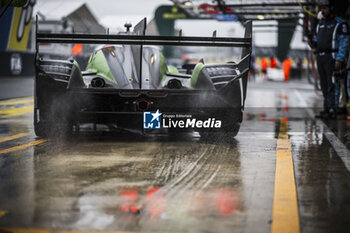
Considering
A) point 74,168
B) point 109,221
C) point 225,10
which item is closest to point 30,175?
point 74,168

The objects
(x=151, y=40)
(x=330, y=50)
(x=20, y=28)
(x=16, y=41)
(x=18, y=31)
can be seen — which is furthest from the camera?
(x=20, y=28)

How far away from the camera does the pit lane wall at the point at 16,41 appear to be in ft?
87.8

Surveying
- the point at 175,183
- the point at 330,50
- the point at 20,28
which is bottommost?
the point at 20,28

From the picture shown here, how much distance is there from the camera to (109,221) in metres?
3.65

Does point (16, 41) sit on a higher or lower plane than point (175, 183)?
lower

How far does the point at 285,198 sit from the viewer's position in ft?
14.2

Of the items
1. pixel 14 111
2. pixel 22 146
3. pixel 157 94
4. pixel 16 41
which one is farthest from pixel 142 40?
pixel 16 41

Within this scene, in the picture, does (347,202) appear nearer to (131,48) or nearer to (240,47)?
(240,47)

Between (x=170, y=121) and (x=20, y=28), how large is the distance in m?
23.4

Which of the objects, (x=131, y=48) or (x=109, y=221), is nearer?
(x=109, y=221)

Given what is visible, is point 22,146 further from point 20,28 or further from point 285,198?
point 20,28

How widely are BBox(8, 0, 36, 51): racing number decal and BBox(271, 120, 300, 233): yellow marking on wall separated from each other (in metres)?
22.9

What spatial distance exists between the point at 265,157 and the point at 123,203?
8.27ft

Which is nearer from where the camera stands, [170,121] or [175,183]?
[175,183]
